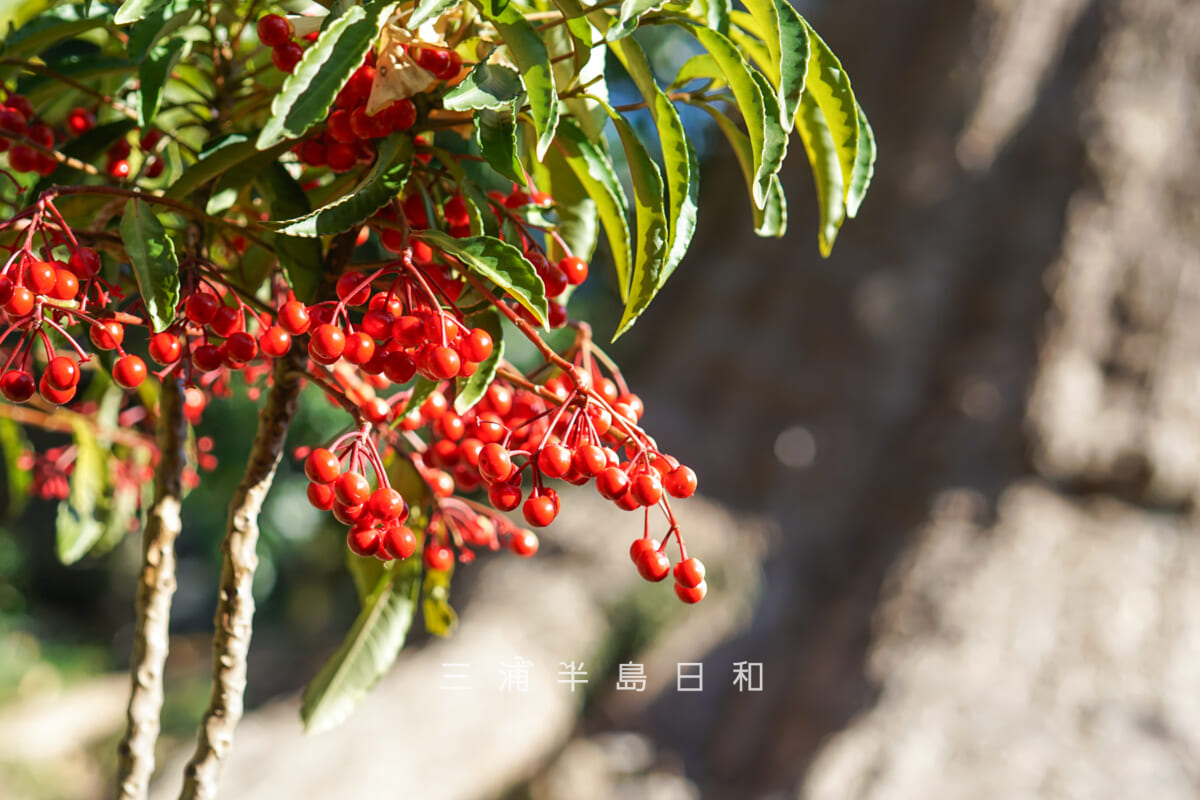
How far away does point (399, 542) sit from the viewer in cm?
56

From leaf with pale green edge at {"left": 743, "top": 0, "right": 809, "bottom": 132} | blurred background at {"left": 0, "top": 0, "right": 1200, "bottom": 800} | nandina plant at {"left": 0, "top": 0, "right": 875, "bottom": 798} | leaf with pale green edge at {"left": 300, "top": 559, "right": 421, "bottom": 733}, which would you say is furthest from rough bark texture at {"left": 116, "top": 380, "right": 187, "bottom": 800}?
blurred background at {"left": 0, "top": 0, "right": 1200, "bottom": 800}

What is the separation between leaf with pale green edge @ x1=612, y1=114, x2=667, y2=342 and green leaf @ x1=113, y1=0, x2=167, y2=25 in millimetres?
307

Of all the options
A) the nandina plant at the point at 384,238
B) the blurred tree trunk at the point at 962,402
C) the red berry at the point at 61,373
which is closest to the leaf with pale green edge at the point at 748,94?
the nandina plant at the point at 384,238

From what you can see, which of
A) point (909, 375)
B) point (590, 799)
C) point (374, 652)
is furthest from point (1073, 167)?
point (374, 652)

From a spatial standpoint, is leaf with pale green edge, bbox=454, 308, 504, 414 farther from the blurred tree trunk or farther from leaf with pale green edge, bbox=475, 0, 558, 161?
the blurred tree trunk

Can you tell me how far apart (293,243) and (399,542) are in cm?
23

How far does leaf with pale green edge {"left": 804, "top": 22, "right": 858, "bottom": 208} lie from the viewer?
24.0 inches

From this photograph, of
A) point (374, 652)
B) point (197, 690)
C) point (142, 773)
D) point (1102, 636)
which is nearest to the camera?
A: point (142, 773)

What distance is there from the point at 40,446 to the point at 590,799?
2.83 meters

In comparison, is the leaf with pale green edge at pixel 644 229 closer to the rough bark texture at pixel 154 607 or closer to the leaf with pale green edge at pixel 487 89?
the leaf with pale green edge at pixel 487 89

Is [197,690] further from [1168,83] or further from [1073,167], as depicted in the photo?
[1168,83]

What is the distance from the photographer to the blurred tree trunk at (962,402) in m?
2.66

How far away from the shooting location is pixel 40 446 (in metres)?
3.76

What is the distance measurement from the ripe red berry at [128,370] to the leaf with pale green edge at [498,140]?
0.85 feet
